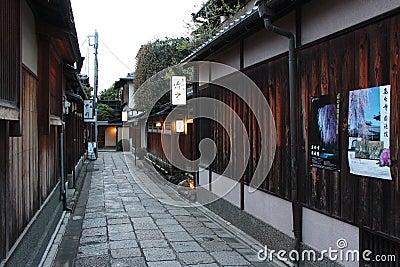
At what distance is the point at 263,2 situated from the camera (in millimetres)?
6188

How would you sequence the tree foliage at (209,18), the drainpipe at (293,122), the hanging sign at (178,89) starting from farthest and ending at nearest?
the hanging sign at (178,89) < the tree foliage at (209,18) < the drainpipe at (293,122)

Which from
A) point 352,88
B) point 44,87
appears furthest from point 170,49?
point 352,88

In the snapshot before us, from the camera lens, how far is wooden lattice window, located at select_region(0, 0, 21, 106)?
4.29m

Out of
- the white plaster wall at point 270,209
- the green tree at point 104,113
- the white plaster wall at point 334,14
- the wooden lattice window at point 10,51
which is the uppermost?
the green tree at point 104,113

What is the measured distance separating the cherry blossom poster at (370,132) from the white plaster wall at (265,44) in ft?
7.54

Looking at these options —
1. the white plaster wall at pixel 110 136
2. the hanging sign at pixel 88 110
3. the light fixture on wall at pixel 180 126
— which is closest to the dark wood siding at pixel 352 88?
the light fixture on wall at pixel 180 126

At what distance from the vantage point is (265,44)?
7.71 metres

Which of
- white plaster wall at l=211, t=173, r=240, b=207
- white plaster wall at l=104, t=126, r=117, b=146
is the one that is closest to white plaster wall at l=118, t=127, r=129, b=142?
white plaster wall at l=104, t=126, r=117, b=146

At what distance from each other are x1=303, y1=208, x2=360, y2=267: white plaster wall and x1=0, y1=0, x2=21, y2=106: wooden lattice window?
4.38 m

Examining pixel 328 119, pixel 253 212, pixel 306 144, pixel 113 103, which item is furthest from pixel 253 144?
pixel 113 103

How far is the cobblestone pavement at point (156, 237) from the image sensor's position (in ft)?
24.0

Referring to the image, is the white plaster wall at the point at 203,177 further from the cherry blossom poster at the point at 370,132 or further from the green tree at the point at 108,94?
the green tree at the point at 108,94

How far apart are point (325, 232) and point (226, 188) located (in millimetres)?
5090

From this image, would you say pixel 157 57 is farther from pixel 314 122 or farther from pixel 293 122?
pixel 314 122
